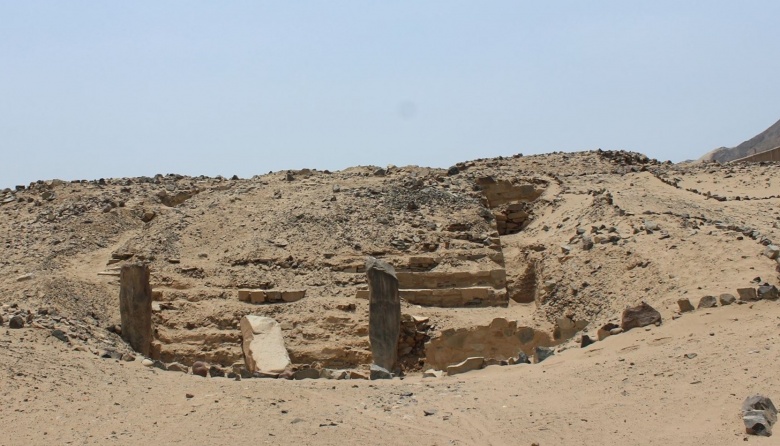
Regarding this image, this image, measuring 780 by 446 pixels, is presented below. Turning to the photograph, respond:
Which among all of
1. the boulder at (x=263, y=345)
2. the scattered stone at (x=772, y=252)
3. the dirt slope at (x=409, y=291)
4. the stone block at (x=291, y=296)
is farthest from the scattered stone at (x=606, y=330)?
the stone block at (x=291, y=296)

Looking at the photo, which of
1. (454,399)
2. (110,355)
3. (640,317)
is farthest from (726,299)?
(110,355)

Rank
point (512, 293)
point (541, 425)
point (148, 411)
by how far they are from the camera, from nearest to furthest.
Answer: point (541, 425) < point (148, 411) < point (512, 293)

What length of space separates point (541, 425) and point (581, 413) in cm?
46

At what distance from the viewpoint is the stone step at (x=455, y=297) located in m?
15.9

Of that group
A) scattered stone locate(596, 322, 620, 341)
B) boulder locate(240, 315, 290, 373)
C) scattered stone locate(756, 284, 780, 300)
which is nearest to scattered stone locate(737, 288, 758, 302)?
scattered stone locate(756, 284, 780, 300)

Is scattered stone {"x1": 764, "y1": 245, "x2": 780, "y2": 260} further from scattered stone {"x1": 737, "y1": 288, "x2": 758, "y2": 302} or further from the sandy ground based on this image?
the sandy ground

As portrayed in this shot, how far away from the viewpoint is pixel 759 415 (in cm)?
719

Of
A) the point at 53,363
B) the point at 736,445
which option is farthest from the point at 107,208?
the point at 736,445

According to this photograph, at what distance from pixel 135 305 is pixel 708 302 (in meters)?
8.11

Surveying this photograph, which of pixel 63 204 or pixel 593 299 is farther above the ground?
pixel 63 204

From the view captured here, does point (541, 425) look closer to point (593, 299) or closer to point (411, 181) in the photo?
Answer: point (593, 299)

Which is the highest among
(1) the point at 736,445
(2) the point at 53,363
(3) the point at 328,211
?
(3) the point at 328,211

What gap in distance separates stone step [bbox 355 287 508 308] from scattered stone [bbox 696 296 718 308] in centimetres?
558

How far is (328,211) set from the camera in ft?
61.5
